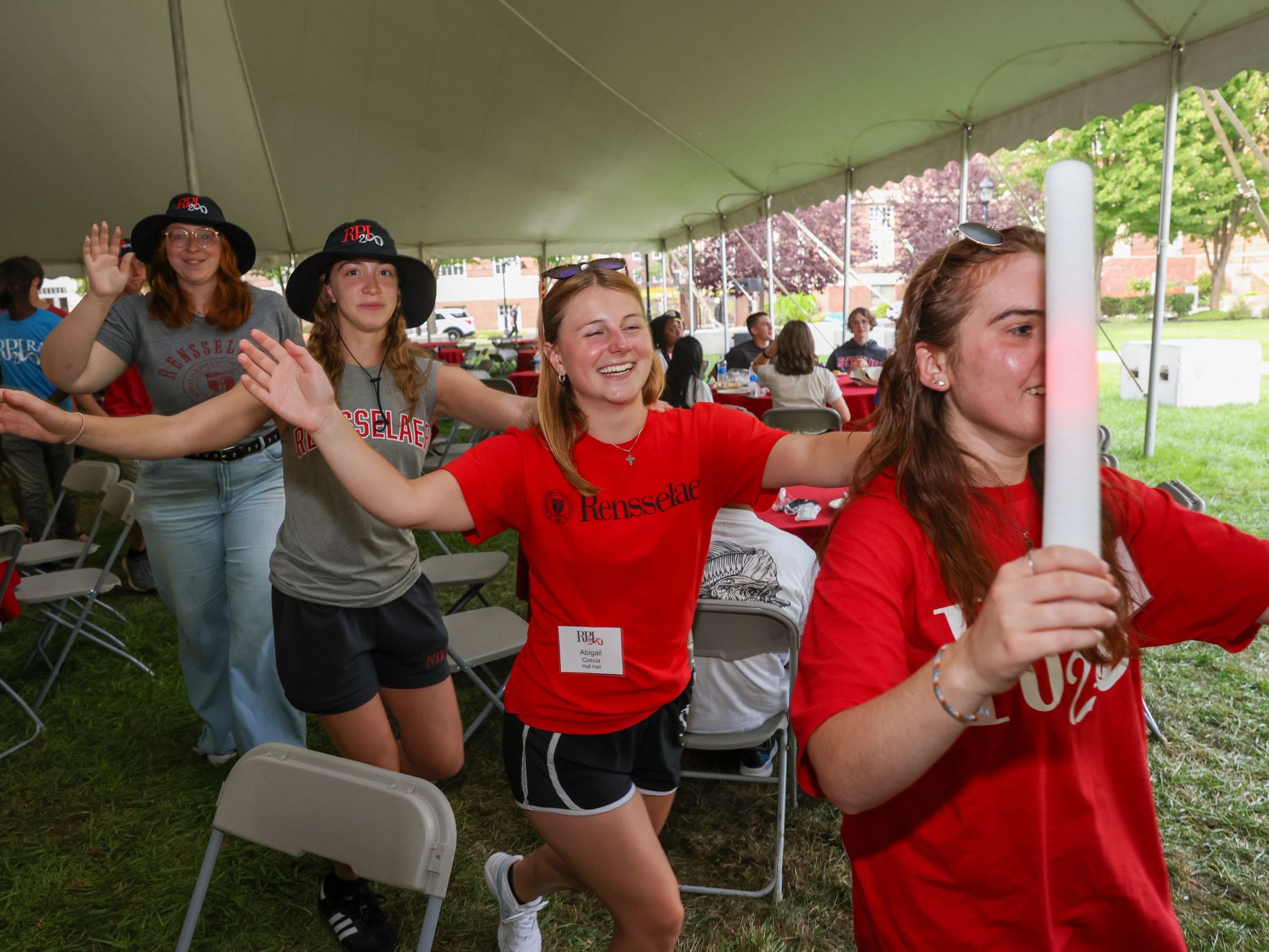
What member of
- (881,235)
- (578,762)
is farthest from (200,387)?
(881,235)

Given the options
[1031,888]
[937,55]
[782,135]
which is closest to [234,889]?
[1031,888]

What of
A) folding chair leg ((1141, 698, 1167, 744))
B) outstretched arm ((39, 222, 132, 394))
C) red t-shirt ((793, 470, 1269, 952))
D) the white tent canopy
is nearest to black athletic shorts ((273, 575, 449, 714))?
outstretched arm ((39, 222, 132, 394))

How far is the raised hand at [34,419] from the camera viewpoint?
72.1 inches

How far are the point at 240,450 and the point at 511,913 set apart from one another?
1.62 m

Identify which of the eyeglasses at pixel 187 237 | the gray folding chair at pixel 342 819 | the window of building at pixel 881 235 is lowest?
the gray folding chair at pixel 342 819

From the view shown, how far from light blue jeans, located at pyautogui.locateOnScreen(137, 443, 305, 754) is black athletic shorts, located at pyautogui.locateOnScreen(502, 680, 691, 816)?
1.44 meters

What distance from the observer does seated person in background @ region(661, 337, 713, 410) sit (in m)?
5.81

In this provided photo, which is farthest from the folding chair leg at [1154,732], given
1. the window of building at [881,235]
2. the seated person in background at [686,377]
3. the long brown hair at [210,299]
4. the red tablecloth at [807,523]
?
the window of building at [881,235]

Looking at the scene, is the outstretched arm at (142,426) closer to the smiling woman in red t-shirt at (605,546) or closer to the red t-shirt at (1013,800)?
the smiling woman in red t-shirt at (605,546)

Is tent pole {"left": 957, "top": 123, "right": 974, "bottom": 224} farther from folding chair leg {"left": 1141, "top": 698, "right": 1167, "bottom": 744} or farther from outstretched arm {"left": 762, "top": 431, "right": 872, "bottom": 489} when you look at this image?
outstretched arm {"left": 762, "top": 431, "right": 872, "bottom": 489}

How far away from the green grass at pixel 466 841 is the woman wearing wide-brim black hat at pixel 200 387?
0.55 m

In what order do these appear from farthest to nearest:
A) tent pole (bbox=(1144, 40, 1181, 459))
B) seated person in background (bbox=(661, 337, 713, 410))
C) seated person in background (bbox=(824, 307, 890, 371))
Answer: seated person in background (bbox=(824, 307, 890, 371)), seated person in background (bbox=(661, 337, 713, 410)), tent pole (bbox=(1144, 40, 1181, 459))

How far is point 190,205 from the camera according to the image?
268cm

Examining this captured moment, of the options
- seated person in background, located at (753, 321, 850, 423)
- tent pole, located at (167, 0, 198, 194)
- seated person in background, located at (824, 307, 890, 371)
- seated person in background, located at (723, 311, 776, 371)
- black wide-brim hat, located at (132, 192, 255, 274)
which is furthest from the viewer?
seated person in background, located at (723, 311, 776, 371)
